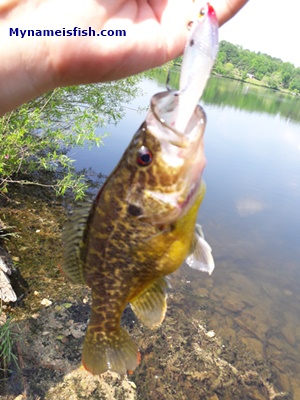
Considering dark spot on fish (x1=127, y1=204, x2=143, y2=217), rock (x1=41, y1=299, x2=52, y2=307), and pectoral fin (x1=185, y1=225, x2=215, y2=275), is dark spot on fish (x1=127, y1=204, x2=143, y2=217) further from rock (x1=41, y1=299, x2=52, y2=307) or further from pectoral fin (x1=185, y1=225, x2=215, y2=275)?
rock (x1=41, y1=299, x2=52, y2=307)

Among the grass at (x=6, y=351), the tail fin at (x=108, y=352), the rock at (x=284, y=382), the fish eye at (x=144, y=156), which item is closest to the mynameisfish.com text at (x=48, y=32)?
the fish eye at (x=144, y=156)

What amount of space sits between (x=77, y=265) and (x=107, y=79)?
3.55 ft

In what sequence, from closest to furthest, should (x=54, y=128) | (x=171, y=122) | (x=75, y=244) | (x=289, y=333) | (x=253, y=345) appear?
(x=171, y=122), (x=75, y=244), (x=253, y=345), (x=289, y=333), (x=54, y=128)

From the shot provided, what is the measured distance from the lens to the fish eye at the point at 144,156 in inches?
69.6

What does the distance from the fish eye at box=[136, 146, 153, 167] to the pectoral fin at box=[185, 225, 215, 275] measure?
1.66 ft

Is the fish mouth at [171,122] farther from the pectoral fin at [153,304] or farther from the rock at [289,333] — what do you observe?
the rock at [289,333]

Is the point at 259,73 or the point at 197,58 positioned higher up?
the point at 197,58

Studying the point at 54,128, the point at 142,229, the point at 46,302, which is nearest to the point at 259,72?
the point at 54,128

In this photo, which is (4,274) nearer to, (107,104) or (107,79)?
(107,79)

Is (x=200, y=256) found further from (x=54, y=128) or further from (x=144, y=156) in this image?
(x=54, y=128)

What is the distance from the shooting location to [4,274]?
599 centimetres

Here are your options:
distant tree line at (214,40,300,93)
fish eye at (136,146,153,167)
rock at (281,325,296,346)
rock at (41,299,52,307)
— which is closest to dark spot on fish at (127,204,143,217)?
fish eye at (136,146,153,167)

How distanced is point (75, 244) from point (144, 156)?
713 mm

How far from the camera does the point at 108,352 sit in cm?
233
